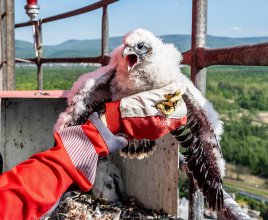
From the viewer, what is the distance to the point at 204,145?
1.37m

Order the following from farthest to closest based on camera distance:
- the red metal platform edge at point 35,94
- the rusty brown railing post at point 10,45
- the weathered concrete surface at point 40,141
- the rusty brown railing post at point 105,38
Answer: the rusty brown railing post at point 10,45 < the rusty brown railing post at point 105,38 < the weathered concrete surface at point 40,141 < the red metal platform edge at point 35,94

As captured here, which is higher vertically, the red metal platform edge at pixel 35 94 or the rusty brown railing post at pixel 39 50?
the rusty brown railing post at pixel 39 50

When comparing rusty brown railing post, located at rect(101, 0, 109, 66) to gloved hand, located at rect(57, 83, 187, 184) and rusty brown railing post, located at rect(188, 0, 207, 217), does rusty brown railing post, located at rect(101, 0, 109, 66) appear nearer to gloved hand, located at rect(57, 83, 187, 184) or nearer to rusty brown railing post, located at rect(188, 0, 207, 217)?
rusty brown railing post, located at rect(188, 0, 207, 217)

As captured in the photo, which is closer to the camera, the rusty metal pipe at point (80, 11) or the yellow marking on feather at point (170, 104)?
the yellow marking on feather at point (170, 104)

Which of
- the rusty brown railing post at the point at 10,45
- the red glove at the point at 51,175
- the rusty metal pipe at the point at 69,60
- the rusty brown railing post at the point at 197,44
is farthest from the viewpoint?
the rusty brown railing post at the point at 10,45

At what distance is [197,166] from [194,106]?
284mm

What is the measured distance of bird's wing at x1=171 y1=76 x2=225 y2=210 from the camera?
1313 mm

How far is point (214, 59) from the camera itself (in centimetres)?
156

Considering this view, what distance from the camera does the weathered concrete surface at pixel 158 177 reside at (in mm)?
2039

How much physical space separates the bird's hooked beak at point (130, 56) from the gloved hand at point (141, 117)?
0.96 ft

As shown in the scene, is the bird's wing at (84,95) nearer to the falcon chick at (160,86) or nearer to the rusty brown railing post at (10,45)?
the falcon chick at (160,86)

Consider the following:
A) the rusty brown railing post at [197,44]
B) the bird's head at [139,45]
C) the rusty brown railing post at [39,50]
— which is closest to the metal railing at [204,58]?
the rusty brown railing post at [197,44]

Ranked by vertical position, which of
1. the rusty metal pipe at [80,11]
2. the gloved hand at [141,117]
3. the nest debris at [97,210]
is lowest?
the nest debris at [97,210]

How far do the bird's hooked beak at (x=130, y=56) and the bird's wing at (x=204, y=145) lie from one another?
0.22m
